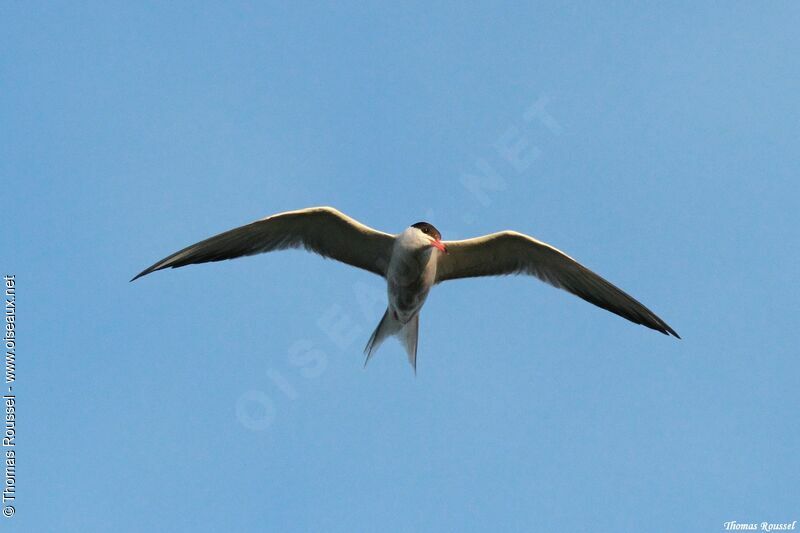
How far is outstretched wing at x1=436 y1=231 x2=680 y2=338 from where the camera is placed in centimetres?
981

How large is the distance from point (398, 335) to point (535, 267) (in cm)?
205

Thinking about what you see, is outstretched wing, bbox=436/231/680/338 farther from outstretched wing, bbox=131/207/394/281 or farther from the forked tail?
outstretched wing, bbox=131/207/394/281

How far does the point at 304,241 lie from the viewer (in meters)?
10.0

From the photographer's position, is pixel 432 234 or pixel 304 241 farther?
pixel 304 241

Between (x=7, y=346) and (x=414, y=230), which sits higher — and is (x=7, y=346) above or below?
below

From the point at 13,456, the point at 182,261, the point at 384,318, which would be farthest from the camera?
the point at 384,318

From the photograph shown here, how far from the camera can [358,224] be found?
9680 mm

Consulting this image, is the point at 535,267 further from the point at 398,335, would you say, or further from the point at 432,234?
the point at 398,335

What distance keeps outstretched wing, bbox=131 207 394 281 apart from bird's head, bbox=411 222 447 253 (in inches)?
18.7

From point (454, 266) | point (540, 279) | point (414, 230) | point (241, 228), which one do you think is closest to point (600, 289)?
point (540, 279)

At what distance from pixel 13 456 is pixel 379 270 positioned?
4.92m

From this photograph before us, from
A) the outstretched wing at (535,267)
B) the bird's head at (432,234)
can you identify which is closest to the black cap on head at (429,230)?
the bird's head at (432,234)

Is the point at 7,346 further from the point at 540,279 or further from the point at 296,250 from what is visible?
the point at 540,279

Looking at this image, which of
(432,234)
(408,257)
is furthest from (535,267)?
(408,257)
